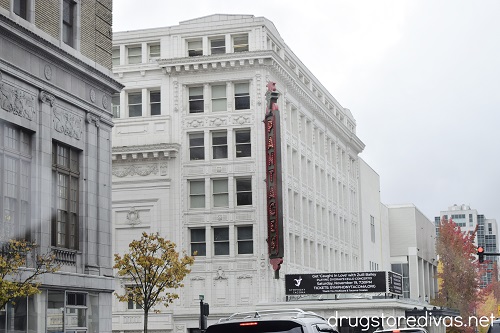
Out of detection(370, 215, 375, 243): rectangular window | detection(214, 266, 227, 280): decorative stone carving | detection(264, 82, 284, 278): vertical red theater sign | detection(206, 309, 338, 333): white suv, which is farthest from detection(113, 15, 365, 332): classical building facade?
detection(206, 309, 338, 333): white suv

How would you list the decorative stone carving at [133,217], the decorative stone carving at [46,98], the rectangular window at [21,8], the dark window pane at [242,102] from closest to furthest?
the rectangular window at [21,8], the decorative stone carving at [46,98], the dark window pane at [242,102], the decorative stone carving at [133,217]

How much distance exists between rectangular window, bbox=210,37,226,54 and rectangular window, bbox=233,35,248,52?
729 millimetres

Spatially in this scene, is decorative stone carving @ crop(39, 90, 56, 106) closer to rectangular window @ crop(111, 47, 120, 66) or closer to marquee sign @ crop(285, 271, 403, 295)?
marquee sign @ crop(285, 271, 403, 295)

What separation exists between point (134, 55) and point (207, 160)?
30.3ft

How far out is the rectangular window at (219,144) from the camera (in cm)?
6194

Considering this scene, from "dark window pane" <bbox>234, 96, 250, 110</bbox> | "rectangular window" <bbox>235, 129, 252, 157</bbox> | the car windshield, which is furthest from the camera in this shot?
"dark window pane" <bbox>234, 96, 250, 110</bbox>

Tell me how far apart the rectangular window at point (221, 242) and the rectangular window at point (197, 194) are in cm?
214

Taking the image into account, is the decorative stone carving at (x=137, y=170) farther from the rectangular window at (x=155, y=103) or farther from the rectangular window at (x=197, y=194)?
the rectangular window at (x=155, y=103)

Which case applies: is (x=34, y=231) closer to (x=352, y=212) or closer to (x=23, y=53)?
(x=23, y=53)

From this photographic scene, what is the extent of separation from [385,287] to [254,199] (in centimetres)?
961

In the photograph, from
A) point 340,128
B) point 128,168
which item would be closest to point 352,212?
point 340,128

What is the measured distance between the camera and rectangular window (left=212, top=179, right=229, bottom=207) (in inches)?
2422

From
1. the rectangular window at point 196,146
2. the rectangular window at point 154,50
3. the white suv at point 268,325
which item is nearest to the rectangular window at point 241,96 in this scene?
the rectangular window at point 196,146

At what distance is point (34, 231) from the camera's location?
108ft
